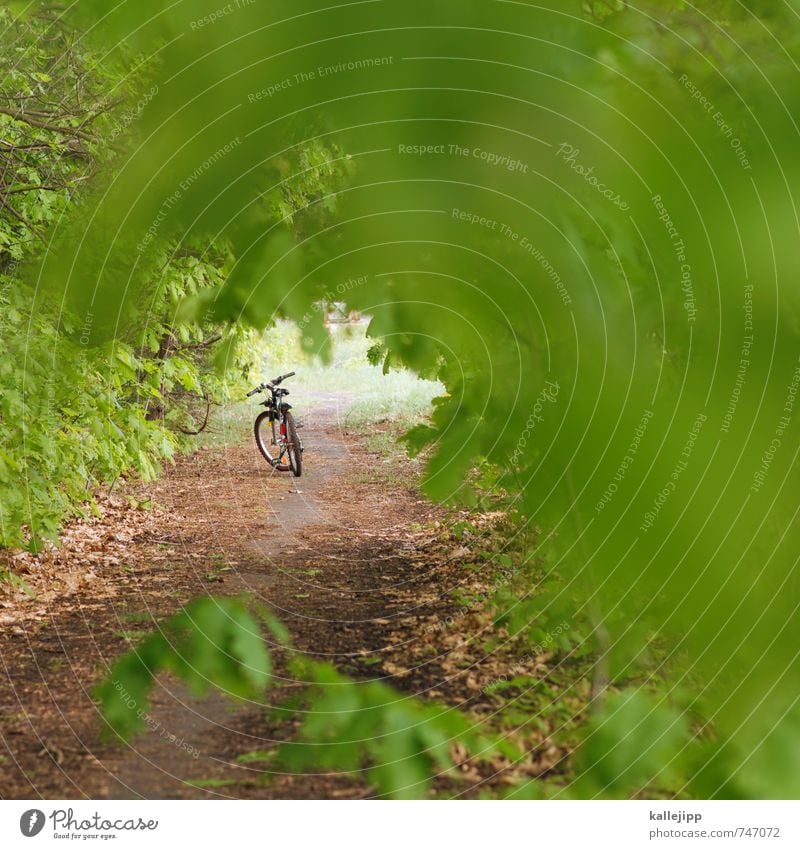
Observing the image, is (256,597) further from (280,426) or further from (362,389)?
(280,426)

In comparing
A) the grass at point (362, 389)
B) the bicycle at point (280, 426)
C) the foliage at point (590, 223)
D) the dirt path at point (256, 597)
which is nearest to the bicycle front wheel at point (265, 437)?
the bicycle at point (280, 426)

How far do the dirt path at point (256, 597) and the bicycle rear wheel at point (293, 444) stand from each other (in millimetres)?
46

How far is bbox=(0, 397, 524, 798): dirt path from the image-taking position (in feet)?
3.88

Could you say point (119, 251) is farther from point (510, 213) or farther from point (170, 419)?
point (170, 419)

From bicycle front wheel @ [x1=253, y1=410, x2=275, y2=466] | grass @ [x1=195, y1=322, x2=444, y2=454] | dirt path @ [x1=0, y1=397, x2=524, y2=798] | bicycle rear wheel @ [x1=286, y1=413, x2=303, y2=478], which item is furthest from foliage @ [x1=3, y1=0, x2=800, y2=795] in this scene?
bicycle front wheel @ [x1=253, y1=410, x2=275, y2=466]

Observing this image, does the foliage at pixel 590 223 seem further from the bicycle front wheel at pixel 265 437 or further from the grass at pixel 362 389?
the bicycle front wheel at pixel 265 437

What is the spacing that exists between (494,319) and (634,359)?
14 centimetres

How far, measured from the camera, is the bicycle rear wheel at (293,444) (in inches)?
69.4

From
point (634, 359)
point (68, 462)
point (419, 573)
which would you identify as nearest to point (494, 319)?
point (634, 359)

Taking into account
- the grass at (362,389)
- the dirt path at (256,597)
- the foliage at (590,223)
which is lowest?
the dirt path at (256,597)

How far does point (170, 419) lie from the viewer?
15.2 feet

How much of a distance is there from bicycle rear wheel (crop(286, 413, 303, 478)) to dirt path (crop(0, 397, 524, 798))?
5cm

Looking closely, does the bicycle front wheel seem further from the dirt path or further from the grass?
the grass

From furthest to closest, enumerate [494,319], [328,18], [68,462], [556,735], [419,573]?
[68,462] → [419,573] → [556,735] → [494,319] → [328,18]
